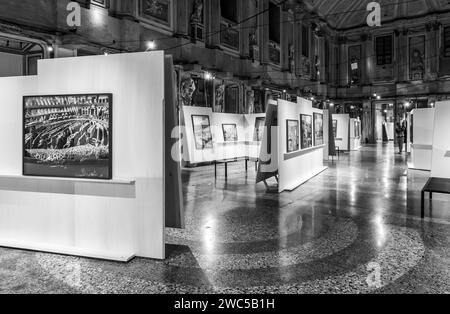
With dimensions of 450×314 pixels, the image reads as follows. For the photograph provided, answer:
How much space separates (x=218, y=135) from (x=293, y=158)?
15.2 feet

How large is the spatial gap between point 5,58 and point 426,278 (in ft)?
42.7

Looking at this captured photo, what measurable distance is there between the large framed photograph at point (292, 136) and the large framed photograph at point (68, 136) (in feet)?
19.5

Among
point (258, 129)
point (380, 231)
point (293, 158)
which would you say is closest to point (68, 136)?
point (380, 231)

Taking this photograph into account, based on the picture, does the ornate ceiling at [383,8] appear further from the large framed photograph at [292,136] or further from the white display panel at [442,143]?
the white display panel at [442,143]

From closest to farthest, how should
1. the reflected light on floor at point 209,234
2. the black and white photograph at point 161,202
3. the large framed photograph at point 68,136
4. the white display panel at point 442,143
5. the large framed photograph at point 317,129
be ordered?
the black and white photograph at point 161,202 < the large framed photograph at point 68,136 < the reflected light on floor at point 209,234 < the white display panel at point 442,143 < the large framed photograph at point 317,129

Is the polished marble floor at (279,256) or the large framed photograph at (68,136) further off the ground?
the large framed photograph at (68,136)

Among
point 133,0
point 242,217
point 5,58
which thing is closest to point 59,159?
point 242,217

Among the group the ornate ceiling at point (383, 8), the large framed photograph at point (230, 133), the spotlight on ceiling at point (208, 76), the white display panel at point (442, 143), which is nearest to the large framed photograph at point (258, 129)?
the large framed photograph at point (230, 133)

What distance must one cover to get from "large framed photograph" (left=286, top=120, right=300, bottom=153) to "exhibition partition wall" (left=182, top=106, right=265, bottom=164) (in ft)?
10.9

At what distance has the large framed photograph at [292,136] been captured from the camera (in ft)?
32.1

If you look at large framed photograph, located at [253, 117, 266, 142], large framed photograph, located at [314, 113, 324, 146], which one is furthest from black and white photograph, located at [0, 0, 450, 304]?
large framed photograph, located at [253, 117, 266, 142]

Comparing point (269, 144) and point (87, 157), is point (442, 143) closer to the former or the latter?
point (269, 144)

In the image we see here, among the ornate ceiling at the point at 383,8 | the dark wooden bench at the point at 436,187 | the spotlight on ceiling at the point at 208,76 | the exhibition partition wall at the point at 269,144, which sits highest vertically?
the ornate ceiling at the point at 383,8
